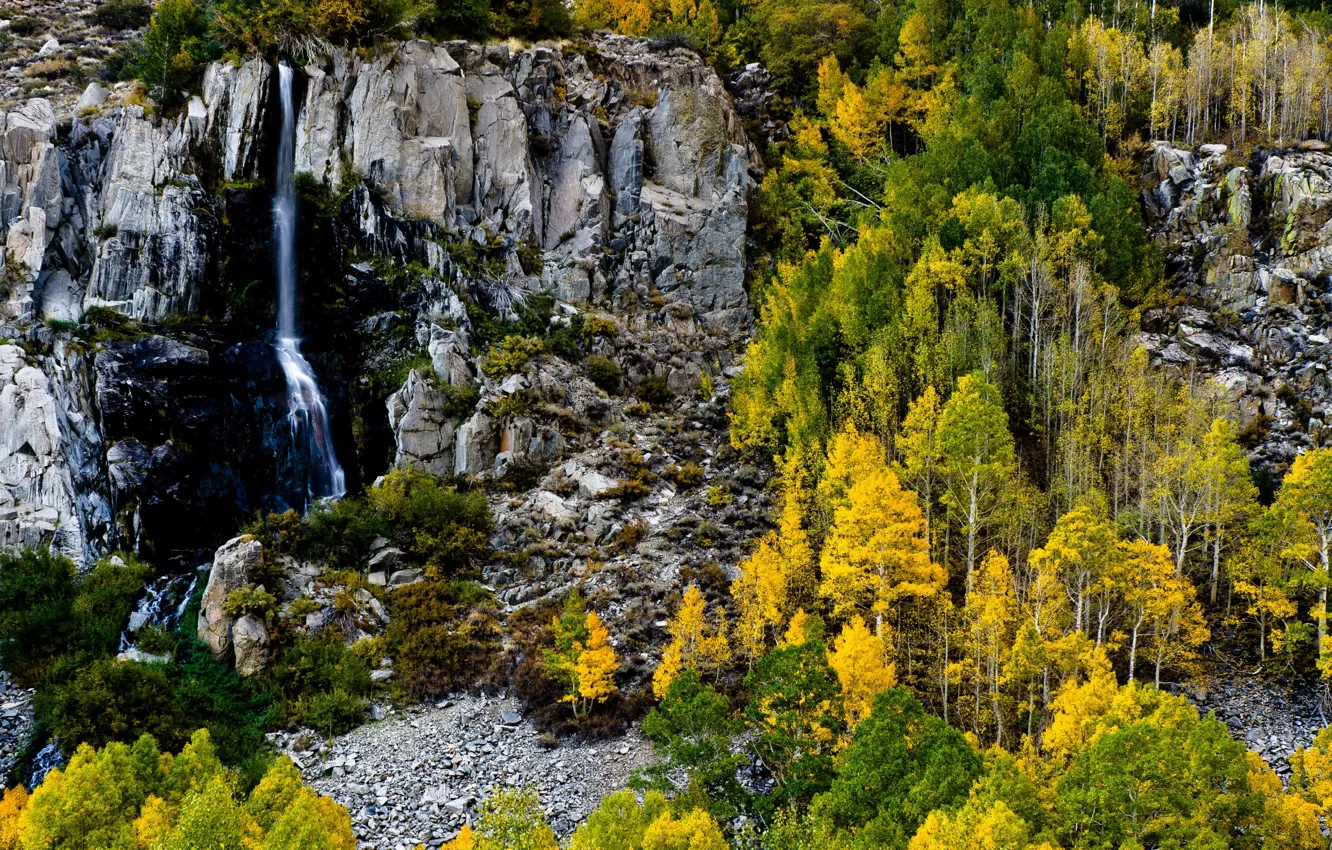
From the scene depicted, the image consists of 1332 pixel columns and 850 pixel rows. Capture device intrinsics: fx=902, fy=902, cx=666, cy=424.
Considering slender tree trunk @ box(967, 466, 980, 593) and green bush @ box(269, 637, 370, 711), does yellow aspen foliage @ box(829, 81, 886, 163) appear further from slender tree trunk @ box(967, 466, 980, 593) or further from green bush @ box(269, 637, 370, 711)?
green bush @ box(269, 637, 370, 711)

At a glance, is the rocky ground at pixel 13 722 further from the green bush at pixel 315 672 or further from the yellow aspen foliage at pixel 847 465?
the yellow aspen foliage at pixel 847 465

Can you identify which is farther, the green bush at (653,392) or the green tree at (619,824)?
the green bush at (653,392)

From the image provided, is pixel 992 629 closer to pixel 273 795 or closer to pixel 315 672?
pixel 273 795

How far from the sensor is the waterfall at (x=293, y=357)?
47500 millimetres

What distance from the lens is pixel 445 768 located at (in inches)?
1180

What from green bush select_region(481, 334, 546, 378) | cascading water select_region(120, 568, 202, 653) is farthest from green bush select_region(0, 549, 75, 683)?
green bush select_region(481, 334, 546, 378)

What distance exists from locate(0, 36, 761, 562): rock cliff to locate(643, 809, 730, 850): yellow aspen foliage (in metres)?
26.6

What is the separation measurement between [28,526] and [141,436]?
6147mm

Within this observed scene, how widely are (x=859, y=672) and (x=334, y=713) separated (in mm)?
18786

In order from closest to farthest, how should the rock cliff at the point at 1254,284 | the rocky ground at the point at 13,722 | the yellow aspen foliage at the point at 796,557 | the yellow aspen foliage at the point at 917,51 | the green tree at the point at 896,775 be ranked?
the green tree at the point at 896,775
the rocky ground at the point at 13,722
the yellow aspen foliage at the point at 796,557
the rock cliff at the point at 1254,284
the yellow aspen foliage at the point at 917,51

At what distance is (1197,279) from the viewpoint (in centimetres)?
4484

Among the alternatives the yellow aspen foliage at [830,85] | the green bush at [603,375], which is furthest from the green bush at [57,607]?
the yellow aspen foliage at [830,85]

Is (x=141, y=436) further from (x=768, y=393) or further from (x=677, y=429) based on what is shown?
(x=768, y=393)

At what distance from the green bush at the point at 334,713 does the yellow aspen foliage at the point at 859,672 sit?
1741 centimetres
